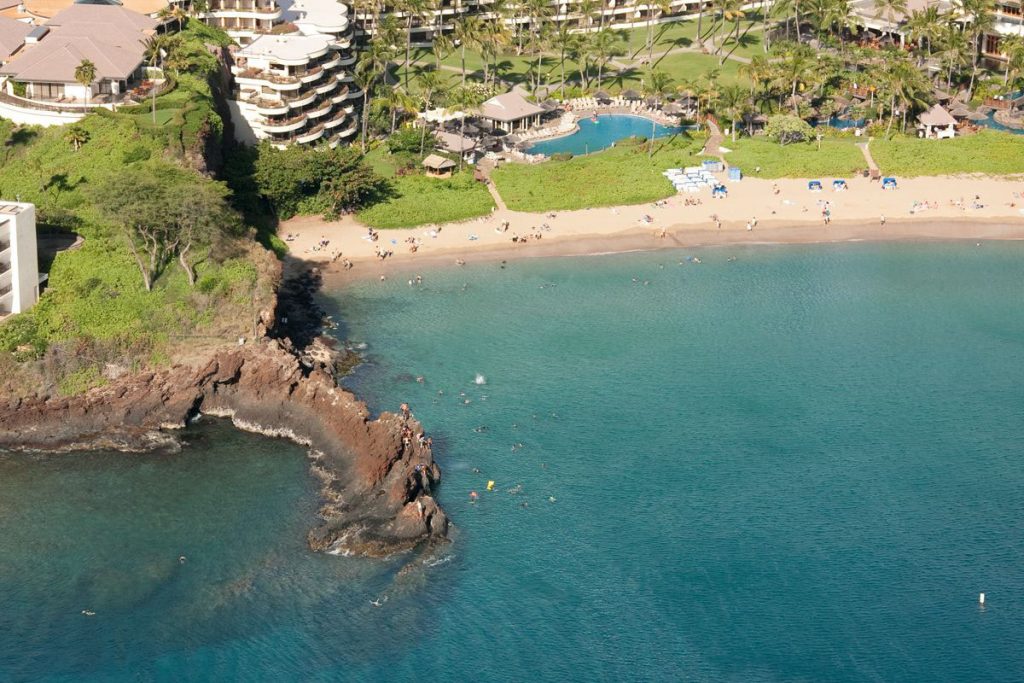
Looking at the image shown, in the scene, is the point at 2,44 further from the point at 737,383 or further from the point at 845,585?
the point at 845,585

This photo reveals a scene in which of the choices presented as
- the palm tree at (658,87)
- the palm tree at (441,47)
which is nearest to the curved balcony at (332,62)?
the palm tree at (441,47)

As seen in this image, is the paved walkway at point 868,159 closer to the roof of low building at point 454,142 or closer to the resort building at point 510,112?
the resort building at point 510,112

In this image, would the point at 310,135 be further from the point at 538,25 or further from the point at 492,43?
the point at 538,25

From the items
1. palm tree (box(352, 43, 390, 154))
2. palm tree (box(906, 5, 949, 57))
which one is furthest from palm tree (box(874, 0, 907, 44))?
palm tree (box(352, 43, 390, 154))

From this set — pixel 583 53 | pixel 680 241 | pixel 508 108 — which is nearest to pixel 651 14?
pixel 583 53

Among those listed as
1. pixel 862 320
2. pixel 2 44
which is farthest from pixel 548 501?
pixel 2 44

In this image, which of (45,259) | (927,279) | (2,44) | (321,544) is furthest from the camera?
(2,44)

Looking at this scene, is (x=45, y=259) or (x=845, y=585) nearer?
(x=845, y=585)
